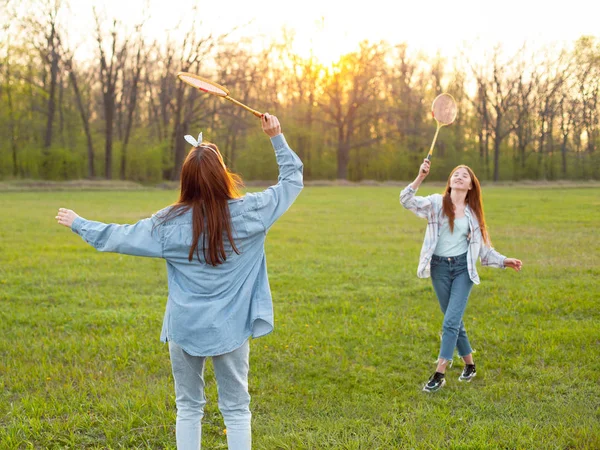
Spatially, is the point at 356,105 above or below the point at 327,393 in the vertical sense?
above

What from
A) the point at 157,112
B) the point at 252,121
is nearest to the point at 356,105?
the point at 252,121

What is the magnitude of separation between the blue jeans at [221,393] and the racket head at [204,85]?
144 cm

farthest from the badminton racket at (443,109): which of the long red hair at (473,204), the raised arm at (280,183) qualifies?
the raised arm at (280,183)

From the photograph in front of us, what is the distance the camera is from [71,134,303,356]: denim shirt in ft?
9.73

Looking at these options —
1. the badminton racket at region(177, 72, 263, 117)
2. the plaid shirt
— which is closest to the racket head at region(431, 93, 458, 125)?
the plaid shirt

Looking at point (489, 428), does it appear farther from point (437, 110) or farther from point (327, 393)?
point (437, 110)

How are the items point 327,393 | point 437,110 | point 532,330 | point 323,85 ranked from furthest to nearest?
point 323,85, point 532,330, point 437,110, point 327,393

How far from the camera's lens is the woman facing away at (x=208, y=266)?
2926 mm

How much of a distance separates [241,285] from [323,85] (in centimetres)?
4970

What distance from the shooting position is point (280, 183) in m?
3.18

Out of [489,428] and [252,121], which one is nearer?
[489,428]

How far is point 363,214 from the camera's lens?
22.6 meters

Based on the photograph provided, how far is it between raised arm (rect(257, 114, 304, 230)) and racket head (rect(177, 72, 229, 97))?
45 centimetres

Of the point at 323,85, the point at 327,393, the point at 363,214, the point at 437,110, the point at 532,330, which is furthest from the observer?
the point at 323,85
